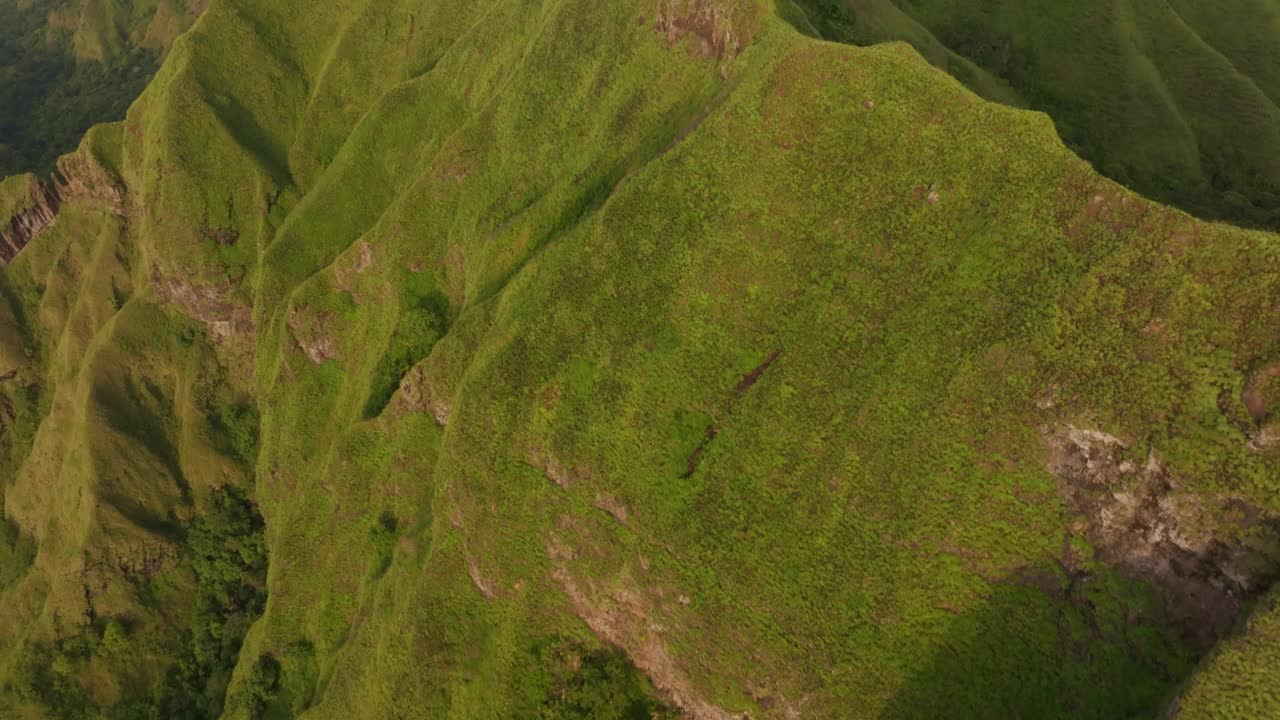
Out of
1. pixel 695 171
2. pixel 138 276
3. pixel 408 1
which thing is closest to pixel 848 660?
pixel 695 171

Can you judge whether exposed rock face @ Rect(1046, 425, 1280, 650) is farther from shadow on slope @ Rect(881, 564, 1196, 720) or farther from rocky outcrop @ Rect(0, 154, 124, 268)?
rocky outcrop @ Rect(0, 154, 124, 268)

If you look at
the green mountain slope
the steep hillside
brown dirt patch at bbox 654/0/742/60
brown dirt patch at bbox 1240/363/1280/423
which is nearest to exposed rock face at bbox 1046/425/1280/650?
the green mountain slope

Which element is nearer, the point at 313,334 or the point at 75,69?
the point at 313,334

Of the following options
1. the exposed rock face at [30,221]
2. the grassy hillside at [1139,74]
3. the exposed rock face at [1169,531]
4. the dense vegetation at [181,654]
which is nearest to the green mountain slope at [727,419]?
the exposed rock face at [1169,531]

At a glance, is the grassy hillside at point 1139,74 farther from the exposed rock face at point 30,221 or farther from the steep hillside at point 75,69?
the steep hillside at point 75,69

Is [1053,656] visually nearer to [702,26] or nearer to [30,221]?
[702,26]

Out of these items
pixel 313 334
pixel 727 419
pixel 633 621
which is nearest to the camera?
pixel 727 419

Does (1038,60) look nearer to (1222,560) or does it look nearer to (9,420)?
(1222,560)

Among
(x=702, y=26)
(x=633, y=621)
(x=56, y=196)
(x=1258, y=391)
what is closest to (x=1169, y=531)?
Result: (x=1258, y=391)
